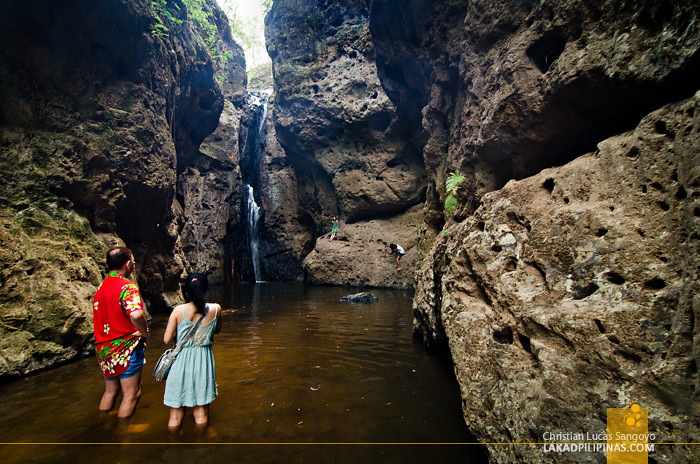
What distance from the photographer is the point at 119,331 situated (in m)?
3.31

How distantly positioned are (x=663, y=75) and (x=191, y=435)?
201 inches

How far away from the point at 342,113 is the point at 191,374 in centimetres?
1754

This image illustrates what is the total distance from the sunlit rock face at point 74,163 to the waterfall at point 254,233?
52.0ft

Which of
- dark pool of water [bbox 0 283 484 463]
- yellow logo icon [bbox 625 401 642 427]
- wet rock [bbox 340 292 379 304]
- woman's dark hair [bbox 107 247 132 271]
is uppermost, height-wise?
woman's dark hair [bbox 107 247 132 271]

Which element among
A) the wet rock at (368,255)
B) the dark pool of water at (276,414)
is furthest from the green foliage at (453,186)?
the wet rock at (368,255)

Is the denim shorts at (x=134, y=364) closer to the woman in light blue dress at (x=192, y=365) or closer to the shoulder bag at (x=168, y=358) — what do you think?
the shoulder bag at (x=168, y=358)

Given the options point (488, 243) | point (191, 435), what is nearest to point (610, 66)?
point (488, 243)

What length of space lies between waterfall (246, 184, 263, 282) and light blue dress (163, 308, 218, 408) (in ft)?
75.9

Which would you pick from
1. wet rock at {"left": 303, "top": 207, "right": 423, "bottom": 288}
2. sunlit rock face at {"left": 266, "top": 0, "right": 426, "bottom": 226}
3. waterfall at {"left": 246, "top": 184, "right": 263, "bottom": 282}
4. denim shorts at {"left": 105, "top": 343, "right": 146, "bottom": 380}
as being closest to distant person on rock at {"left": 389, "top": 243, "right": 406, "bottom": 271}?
wet rock at {"left": 303, "top": 207, "right": 423, "bottom": 288}

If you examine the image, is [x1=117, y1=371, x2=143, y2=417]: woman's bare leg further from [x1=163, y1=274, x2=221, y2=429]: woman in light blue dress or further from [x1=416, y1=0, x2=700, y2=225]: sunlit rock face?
[x1=416, y1=0, x2=700, y2=225]: sunlit rock face

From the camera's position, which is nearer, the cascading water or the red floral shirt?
the red floral shirt

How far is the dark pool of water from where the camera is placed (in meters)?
2.75

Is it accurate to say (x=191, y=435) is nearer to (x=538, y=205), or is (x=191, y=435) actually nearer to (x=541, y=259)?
(x=541, y=259)

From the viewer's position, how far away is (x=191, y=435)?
3.02m
